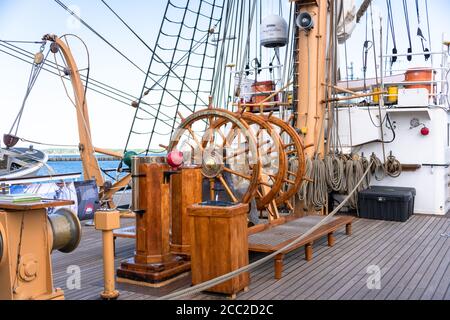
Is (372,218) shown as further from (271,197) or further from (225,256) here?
(225,256)

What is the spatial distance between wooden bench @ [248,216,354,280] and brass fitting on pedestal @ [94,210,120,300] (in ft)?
4.13

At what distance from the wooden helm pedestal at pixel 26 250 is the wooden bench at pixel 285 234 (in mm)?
1787

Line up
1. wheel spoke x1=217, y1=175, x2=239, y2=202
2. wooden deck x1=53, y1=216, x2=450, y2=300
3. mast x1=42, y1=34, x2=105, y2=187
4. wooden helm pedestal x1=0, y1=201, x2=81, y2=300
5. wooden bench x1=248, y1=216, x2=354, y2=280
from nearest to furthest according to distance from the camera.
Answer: wooden helm pedestal x1=0, y1=201, x2=81, y2=300, wooden deck x1=53, y1=216, x2=450, y2=300, wooden bench x1=248, y1=216, x2=354, y2=280, wheel spoke x1=217, y1=175, x2=239, y2=202, mast x1=42, y1=34, x2=105, y2=187

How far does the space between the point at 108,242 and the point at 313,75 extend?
4781 millimetres

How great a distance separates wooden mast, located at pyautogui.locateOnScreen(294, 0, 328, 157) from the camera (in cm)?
732

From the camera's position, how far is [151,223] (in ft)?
13.1

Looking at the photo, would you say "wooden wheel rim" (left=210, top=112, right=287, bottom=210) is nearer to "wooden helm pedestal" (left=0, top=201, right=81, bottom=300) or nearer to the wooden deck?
the wooden deck

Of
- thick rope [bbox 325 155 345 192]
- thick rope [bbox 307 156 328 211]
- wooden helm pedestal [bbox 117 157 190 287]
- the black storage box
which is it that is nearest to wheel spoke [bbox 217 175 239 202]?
wooden helm pedestal [bbox 117 157 190 287]

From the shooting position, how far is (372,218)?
7.32 meters

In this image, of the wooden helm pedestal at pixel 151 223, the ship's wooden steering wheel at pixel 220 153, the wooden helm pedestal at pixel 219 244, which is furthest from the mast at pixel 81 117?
the wooden helm pedestal at pixel 219 244

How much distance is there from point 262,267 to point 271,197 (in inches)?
42.0

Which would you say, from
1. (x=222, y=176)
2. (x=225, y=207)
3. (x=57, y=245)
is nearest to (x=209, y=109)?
(x=222, y=176)

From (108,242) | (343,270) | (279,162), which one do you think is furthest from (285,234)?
(108,242)

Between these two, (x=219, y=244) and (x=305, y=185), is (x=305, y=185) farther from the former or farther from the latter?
(x=219, y=244)
